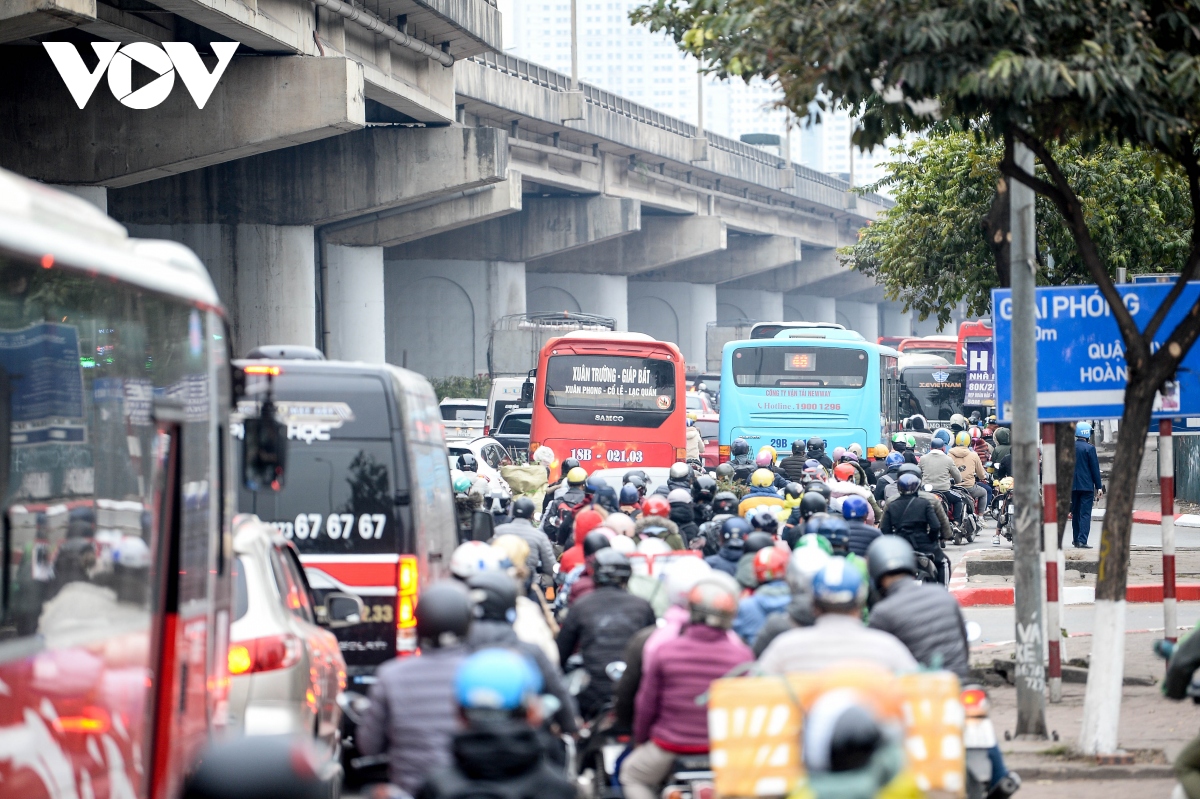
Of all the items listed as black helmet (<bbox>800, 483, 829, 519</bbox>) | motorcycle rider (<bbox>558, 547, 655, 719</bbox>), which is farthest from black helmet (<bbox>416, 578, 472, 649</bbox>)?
black helmet (<bbox>800, 483, 829, 519</bbox>)

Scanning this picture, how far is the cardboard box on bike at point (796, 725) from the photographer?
4.84 meters

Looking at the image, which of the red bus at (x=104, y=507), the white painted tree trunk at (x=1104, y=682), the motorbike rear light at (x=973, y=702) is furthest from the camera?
the white painted tree trunk at (x=1104, y=682)

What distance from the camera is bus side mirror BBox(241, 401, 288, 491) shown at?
773 centimetres

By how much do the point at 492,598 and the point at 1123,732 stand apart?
5216mm

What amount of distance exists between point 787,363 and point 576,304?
31.5 m

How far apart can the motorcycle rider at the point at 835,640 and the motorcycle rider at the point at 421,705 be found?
1102 millimetres

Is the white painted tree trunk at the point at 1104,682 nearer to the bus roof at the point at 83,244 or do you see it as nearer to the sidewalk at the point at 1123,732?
the sidewalk at the point at 1123,732

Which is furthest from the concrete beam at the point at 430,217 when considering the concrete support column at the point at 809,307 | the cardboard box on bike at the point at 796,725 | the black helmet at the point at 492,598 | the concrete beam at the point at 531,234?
the concrete support column at the point at 809,307

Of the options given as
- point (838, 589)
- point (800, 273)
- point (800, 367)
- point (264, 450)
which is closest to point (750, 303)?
point (800, 273)

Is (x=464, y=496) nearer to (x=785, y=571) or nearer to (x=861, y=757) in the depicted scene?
(x=785, y=571)

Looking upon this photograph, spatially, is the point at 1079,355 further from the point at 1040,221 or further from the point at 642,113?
the point at 642,113

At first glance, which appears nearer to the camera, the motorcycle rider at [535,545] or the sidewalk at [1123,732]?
the sidewalk at [1123,732]

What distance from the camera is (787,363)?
92.3 feet

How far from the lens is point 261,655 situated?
24.3 feet
